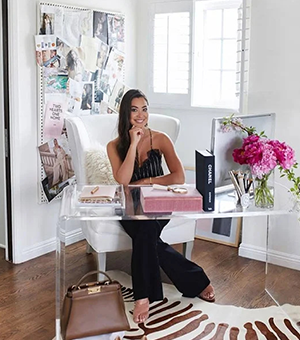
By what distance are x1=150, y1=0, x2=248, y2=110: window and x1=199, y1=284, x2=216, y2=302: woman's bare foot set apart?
1.49 meters

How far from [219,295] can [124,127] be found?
44.5 inches

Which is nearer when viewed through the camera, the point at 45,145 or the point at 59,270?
the point at 59,270

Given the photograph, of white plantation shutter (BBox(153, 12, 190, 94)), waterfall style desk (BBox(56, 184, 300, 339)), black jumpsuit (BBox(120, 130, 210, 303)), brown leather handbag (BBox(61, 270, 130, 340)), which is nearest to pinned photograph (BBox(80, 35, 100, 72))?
white plantation shutter (BBox(153, 12, 190, 94))

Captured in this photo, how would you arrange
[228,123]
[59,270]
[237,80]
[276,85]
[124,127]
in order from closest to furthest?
[59,270] < [228,123] < [124,127] < [276,85] < [237,80]

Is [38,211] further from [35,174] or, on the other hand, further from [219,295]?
[219,295]

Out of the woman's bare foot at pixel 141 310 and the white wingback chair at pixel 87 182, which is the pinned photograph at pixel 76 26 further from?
the woman's bare foot at pixel 141 310

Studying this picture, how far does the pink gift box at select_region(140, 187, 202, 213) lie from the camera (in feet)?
7.83

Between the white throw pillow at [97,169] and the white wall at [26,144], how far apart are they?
496 millimetres

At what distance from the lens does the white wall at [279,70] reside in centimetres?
331

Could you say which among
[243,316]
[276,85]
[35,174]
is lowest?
[243,316]

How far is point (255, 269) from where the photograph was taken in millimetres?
3543

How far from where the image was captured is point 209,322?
2.79 metres

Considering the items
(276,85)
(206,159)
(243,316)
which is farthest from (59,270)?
(276,85)

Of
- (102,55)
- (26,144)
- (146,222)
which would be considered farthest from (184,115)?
(146,222)
